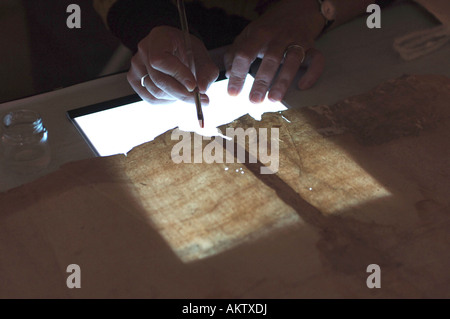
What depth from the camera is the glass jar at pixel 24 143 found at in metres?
1.09

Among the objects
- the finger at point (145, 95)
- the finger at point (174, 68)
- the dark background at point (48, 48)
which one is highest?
the dark background at point (48, 48)

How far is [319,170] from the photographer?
1069 mm

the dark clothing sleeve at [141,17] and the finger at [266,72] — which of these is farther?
the dark clothing sleeve at [141,17]

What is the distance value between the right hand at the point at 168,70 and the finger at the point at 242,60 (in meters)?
0.05

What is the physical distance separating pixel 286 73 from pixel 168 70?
0.31m

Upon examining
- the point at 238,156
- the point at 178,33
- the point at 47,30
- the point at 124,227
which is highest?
the point at 47,30

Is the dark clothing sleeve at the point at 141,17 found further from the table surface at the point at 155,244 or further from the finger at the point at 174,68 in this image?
the table surface at the point at 155,244

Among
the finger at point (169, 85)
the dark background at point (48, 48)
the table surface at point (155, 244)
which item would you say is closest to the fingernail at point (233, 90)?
the finger at point (169, 85)

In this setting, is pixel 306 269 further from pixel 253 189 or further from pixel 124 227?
pixel 124 227

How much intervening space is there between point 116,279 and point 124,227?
0.11m

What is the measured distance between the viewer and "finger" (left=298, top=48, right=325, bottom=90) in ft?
4.44

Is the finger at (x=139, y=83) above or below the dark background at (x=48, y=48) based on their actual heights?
below

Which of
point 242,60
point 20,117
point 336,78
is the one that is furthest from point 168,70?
point 336,78

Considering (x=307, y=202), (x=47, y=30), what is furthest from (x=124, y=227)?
(x=47, y=30)
